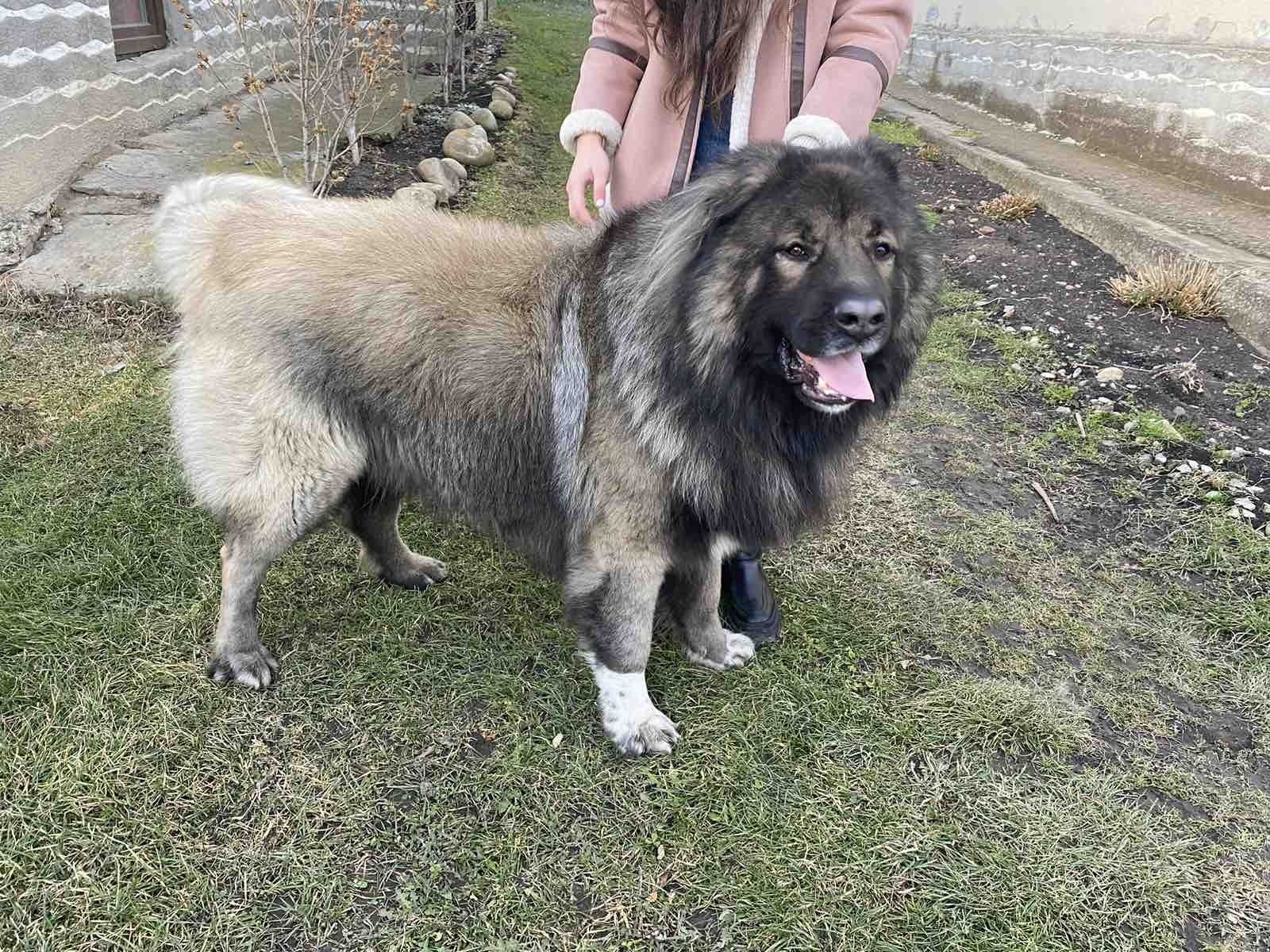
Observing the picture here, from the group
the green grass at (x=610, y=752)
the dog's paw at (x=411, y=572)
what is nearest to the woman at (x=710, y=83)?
the green grass at (x=610, y=752)

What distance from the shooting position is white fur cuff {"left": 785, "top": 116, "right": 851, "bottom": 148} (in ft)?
6.91

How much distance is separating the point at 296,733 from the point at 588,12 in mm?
21623

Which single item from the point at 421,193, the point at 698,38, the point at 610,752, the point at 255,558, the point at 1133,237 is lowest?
the point at 610,752

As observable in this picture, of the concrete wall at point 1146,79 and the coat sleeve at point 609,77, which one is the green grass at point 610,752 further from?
the concrete wall at point 1146,79

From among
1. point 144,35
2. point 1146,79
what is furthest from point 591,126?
point 1146,79

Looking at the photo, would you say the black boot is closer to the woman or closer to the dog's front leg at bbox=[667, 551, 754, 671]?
the dog's front leg at bbox=[667, 551, 754, 671]

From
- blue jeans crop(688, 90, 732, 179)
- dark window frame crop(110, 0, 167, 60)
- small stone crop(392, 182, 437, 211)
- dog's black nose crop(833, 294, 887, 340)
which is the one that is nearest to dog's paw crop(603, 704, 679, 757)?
dog's black nose crop(833, 294, 887, 340)

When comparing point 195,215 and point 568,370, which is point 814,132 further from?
point 195,215

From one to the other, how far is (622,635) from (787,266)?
42.1 inches

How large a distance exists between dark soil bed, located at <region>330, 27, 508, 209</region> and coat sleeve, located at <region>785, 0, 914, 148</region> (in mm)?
3851

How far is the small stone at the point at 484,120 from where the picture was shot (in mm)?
7762

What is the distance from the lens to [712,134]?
7.77ft

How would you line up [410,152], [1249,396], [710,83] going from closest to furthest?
1. [710,83]
2. [1249,396]
3. [410,152]

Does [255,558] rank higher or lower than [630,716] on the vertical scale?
higher
